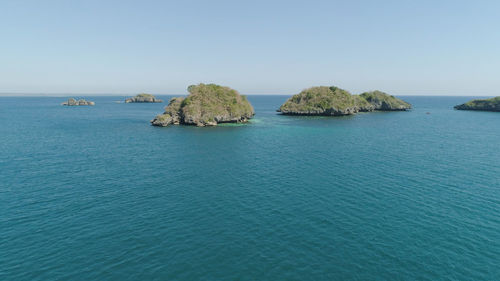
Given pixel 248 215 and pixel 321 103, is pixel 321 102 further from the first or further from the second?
pixel 248 215

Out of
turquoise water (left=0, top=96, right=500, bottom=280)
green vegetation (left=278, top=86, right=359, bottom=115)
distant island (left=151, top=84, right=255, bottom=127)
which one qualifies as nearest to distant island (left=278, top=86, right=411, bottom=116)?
green vegetation (left=278, top=86, right=359, bottom=115)

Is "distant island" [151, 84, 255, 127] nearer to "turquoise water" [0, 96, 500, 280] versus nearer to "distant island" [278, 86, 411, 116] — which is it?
"distant island" [278, 86, 411, 116]

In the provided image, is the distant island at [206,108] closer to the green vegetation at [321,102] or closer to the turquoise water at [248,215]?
the green vegetation at [321,102]

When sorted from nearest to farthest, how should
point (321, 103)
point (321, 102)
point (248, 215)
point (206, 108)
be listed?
point (248, 215) < point (206, 108) < point (321, 103) < point (321, 102)

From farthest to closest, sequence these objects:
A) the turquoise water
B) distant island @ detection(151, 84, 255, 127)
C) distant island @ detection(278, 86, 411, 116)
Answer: distant island @ detection(278, 86, 411, 116) → distant island @ detection(151, 84, 255, 127) → the turquoise water

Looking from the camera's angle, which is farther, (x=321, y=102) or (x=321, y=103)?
(x=321, y=102)

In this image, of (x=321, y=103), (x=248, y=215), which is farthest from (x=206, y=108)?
(x=248, y=215)
